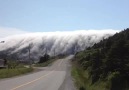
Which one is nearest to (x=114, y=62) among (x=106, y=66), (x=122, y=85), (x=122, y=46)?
(x=106, y=66)

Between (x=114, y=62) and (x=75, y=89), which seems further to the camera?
(x=114, y=62)

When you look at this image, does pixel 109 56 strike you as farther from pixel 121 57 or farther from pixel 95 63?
pixel 95 63

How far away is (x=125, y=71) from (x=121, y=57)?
6.23 m

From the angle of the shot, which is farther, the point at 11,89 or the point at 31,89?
the point at 31,89

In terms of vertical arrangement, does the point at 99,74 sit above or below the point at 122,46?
below

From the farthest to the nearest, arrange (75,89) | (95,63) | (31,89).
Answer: (95,63) → (75,89) → (31,89)

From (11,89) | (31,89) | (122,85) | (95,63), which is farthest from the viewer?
(95,63)

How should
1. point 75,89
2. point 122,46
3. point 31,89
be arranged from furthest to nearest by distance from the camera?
point 122,46 → point 75,89 → point 31,89

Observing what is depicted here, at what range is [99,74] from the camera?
43.3 m

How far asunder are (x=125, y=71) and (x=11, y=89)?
2095 cm

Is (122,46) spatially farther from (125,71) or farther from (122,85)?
(122,85)

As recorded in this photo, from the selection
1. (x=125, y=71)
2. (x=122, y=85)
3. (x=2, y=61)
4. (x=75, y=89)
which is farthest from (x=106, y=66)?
(x=2, y=61)

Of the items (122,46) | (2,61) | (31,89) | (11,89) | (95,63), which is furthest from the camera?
(2,61)

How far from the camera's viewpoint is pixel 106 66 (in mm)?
42656
